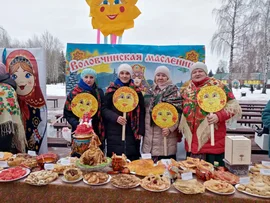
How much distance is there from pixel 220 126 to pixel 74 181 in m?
1.63

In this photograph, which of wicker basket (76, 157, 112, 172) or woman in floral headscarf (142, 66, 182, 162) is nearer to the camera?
wicker basket (76, 157, 112, 172)

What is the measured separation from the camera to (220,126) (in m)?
2.50

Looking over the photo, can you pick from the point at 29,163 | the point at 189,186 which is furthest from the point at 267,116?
the point at 29,163

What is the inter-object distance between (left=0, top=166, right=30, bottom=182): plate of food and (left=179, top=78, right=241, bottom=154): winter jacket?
1.69 m

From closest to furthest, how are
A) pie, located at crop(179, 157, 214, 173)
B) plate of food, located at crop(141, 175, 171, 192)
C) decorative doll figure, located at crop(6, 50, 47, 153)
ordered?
plate of food, located at crop(141, 175, 171, 192)
pie, located at crop(179, 157, 214, 173)
decorative doll figure, located at crop(6, 50, 47, 153)

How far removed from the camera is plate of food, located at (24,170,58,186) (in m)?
1.84

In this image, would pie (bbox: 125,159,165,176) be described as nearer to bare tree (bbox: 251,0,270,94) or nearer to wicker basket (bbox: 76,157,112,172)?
wicker basket (bbox: 76,157,112,172)

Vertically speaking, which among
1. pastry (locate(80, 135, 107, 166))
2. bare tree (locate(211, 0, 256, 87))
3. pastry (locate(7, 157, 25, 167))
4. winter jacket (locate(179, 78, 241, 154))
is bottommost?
pastry (locate(7, 157, 25, 167))

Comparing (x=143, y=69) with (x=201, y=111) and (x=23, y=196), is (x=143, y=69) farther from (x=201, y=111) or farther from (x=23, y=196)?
(x=23, y=196)

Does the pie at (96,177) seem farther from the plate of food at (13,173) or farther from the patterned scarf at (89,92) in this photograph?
the patterned scarf at (89,92)

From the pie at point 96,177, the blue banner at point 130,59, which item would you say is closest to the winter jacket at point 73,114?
the pie at point 96,177

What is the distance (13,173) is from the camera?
200 cm

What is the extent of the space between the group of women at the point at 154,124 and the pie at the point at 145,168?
0.51 m

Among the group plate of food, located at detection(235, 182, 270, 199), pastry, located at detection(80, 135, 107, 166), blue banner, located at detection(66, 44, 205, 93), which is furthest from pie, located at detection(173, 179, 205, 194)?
blue banner, located at detection(66, 44, 205, 93)
